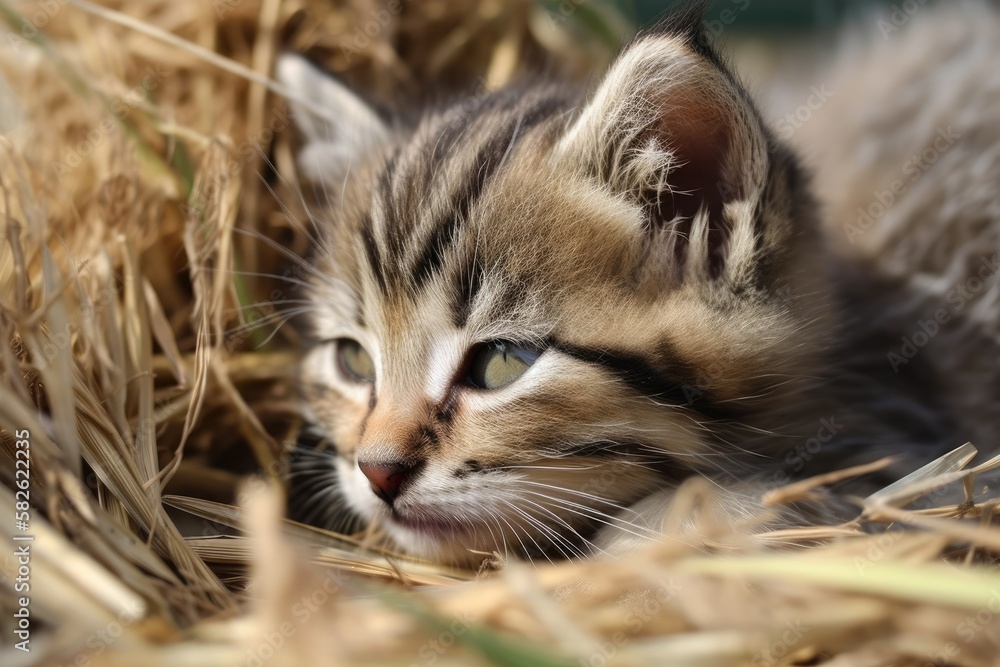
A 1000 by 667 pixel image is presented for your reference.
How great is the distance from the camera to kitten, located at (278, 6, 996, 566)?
1134 mm

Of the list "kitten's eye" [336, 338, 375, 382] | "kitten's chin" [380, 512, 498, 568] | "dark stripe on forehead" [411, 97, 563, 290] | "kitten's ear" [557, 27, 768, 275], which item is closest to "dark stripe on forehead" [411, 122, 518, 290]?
"dark stripe on forehead" [411, 97, 563, 290]

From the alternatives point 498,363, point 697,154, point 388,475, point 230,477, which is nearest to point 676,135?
point 697,154

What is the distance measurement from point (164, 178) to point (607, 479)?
1.14 meters

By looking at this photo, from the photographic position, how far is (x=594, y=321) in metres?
1.15

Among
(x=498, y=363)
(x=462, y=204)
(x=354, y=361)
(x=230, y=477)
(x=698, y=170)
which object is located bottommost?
(x=230, y=477)

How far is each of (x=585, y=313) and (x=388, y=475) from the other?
37cm

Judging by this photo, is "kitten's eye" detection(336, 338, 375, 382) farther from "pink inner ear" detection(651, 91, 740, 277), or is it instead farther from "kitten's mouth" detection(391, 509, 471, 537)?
"pink inner ear" detection(651, 91, 740, 277)

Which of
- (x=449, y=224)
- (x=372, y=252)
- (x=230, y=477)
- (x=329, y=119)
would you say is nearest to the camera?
(x=449, y=224)

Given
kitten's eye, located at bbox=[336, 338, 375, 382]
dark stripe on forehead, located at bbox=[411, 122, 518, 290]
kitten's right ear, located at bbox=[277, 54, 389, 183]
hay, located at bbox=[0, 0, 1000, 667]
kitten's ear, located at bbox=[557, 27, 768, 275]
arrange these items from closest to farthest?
1. hay, located at bbox=[0, 0, 1000, 667]
2. kitten's ear, located at bbox=[557, 27, 768, 275]
3. dark stripe on forehead, located at bbox=[411, 122, 518, 290]
4. kitten's eye, located at bbox=[336, 338, 375, 382]
5. kitten's right ear, located at bbox=[277, 54, 389, 183]

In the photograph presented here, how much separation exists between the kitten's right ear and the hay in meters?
0.09

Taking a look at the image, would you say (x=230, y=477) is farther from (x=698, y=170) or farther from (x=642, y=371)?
(x=698, y=170)

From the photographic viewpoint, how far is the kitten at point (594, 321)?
1134 millimetres

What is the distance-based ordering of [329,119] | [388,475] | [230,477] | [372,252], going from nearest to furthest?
[388,475] < [372,252] < [230,477] < [329,119]

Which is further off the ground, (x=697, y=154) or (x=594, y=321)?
(x=697, y=154)
